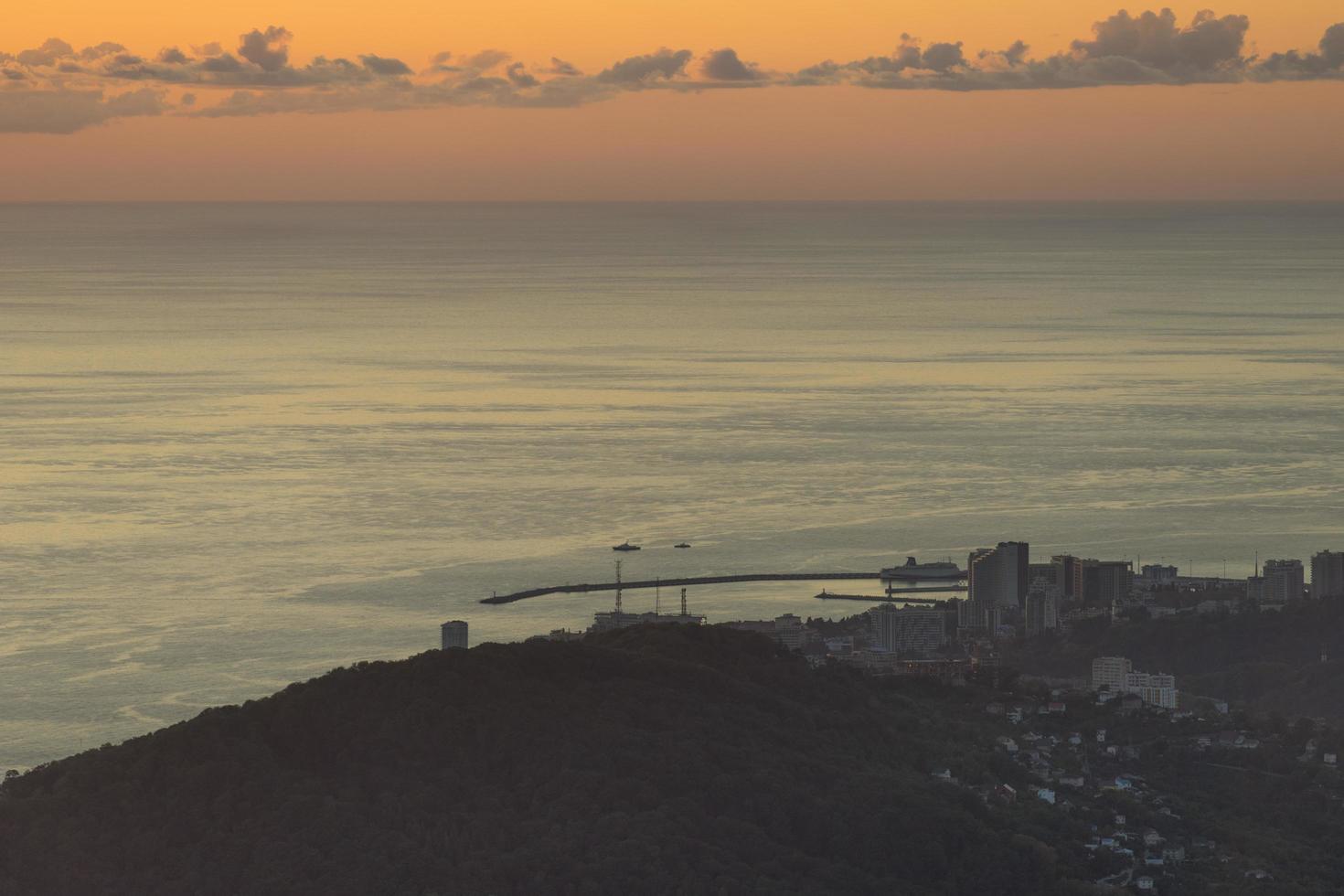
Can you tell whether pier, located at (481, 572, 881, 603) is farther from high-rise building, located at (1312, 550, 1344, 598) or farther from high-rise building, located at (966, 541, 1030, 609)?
high-rise building, located at (1312, 550, 1344, 598)

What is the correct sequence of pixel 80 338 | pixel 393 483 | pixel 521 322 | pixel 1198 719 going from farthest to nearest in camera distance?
1. pixel 521 322
2. pixel 80 338
3. pixel 393 483
4. pixel 1198 719

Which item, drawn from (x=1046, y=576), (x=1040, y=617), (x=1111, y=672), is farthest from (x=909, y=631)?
(x=1046, y=576)

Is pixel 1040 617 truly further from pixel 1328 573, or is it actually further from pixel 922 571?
pixel 1328 573

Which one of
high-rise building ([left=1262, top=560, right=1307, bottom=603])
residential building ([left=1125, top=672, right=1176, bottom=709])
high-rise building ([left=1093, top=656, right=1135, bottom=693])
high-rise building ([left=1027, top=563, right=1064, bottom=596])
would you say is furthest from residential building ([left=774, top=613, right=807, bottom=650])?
high-rise building ([left=1262, top=560, right=1307, bottom=603])

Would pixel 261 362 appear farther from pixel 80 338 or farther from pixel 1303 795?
pixel 1303 795

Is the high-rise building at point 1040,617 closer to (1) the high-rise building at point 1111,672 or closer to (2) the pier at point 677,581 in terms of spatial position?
(1) the high-rise building at point 1111,672

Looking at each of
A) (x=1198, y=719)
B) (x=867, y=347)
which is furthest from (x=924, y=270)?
(x=1198, y=719)
